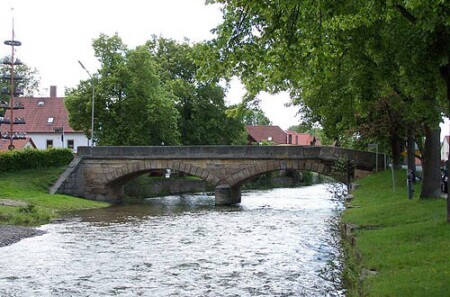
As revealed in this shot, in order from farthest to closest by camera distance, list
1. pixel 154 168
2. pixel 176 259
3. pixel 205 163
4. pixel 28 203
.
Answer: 1. pixel 154 168
2. pixel 205 163
3. pixel 28 203
4. pixel 176 259

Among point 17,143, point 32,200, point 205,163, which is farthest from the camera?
point 17,143

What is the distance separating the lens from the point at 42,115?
210 ft

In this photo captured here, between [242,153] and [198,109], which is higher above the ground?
[198,109]

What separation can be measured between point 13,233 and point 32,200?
1063 centimetres

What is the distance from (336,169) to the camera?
34.2 metres

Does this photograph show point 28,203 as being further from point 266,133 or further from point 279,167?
point 266,133

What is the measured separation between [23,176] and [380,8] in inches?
1188

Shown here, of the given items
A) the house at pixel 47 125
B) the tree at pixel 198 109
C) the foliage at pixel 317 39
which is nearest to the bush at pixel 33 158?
the tree at pixel 198 109

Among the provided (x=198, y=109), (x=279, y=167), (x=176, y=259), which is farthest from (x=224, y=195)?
(x=176, y=259)

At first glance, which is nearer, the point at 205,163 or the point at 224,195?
the point at 224,195

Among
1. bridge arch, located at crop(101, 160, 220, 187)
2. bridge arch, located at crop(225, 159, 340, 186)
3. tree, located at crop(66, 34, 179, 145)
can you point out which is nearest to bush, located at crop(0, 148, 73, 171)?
bridge arch, located at crop(101, 160, 220, 187)

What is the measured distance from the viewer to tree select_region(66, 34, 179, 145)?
144ft

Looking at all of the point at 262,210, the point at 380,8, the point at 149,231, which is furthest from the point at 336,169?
the point at 380,8

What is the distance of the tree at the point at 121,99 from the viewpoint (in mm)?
44031
